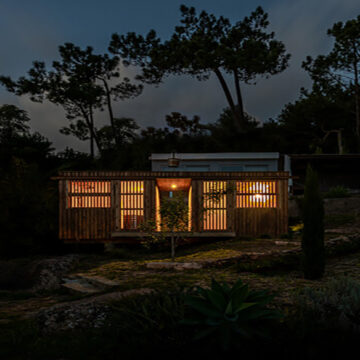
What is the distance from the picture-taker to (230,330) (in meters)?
3.10

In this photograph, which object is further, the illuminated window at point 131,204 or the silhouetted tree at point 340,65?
the silhouetted tree at point 340,65

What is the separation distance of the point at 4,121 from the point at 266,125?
2519 centimetres

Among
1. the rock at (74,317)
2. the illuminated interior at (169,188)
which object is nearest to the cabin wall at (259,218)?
the illuminated interior at (169,188)

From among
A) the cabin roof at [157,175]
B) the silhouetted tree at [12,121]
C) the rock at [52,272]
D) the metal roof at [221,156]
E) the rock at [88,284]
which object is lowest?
the rock at [52,272]

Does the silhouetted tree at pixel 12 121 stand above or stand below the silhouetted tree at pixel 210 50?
below

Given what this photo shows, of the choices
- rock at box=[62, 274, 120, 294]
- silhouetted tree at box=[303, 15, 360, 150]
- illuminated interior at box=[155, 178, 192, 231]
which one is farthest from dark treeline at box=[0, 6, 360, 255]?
rock at box=[62, 274, 120, 294]

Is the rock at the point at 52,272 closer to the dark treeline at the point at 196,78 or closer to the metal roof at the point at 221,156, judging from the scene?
the metal roof at the point at 221,156

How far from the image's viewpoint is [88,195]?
12.7m

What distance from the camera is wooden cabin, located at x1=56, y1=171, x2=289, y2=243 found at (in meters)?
12.6

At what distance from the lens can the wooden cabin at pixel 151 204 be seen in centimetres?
1257

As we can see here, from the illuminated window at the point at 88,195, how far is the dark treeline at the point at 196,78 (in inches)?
385

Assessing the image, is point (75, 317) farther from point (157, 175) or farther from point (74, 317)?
point (157, 175)

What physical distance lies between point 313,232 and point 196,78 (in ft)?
73.4

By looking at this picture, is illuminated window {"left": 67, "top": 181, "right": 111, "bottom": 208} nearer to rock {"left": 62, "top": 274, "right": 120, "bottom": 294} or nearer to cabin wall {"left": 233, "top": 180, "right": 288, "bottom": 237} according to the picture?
rock {"left": 62, "top": 274, "right": 120, "bottom": 294}
